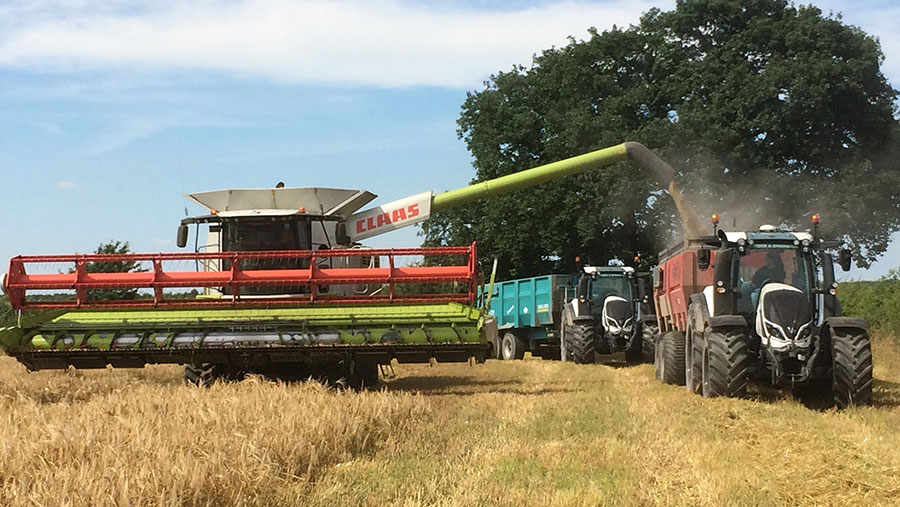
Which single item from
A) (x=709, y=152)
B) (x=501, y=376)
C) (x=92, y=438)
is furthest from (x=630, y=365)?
(x=92, y=438)

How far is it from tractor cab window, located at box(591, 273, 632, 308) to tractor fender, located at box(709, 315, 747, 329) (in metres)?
10.2

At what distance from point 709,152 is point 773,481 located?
22101mm

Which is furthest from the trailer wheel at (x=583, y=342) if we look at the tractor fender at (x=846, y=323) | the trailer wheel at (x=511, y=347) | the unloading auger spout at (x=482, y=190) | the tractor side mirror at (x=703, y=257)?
the tractor fender at (x=846, y=323)

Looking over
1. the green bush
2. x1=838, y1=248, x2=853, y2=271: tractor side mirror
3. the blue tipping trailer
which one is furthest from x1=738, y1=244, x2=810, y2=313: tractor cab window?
the green bush

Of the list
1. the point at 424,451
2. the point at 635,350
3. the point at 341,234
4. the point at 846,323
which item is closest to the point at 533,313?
the point at 635,350

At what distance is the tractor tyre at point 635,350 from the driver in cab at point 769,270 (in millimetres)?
8391

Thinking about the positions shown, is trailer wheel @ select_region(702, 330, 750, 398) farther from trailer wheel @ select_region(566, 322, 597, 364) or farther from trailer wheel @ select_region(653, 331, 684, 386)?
trailer wheel @ select_region(566, 322, 597, 364)

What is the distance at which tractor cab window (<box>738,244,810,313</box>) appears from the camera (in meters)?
11.6

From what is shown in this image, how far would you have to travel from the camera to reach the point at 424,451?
7.37 m

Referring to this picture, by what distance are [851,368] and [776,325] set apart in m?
0.87

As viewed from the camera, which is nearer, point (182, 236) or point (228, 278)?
point (228, 278)

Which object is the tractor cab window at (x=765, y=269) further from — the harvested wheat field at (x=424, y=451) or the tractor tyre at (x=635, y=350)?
the tractor tyre at (x=635, y=350)

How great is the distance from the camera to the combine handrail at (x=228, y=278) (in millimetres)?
11672

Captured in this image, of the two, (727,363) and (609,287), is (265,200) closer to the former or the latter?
(727,363)
